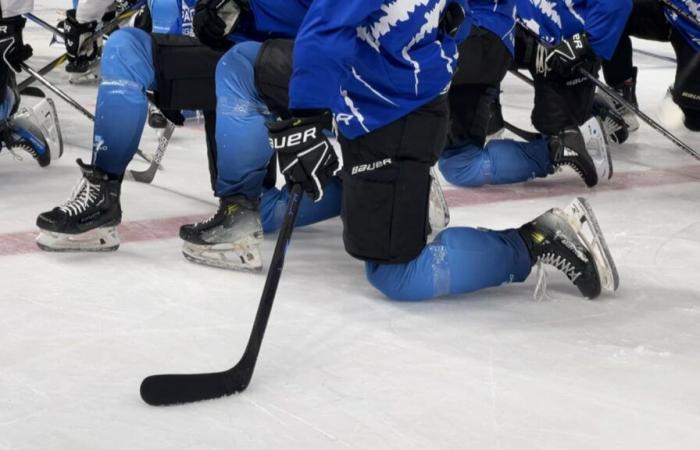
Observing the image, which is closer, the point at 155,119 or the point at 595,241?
the point at 595,241

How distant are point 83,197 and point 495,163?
1364 mm

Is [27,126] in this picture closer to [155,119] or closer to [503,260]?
[155,119]

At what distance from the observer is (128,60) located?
9.02 ft

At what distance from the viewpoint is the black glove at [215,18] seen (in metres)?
2.72

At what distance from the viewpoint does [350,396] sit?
1.96 m

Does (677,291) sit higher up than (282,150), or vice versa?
(282,150)

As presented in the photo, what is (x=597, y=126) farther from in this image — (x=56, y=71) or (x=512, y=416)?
(x=56, y=71)

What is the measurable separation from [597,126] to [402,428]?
210 cm

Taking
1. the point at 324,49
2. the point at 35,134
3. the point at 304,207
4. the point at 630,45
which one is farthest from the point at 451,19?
the point at 630,45

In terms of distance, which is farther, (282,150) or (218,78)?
(218,78)

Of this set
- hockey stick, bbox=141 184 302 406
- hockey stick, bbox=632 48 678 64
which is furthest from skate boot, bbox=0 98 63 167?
hockey stick, bbox=632 48 678 64

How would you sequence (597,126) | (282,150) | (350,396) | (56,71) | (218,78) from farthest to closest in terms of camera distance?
(56,71), (597,126), (218,78), (282,150), (350,396)

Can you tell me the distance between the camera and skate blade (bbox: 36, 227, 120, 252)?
2725 millimetres

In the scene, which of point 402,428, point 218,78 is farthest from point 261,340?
point 218,78
